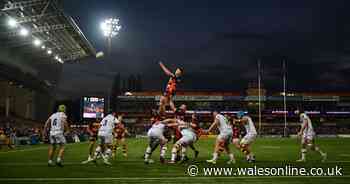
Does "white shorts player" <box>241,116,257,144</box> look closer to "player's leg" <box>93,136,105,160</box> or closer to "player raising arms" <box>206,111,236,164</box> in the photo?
"player raising arms" <box>206,111,236,164</box>

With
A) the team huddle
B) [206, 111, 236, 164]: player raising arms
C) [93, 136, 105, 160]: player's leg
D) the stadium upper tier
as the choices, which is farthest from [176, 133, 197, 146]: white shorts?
the stadium upper tier

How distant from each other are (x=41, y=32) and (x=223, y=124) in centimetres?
3766

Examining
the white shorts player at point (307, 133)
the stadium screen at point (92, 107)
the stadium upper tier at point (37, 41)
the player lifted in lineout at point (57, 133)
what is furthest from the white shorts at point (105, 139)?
the stadium screen at point (92, 107)

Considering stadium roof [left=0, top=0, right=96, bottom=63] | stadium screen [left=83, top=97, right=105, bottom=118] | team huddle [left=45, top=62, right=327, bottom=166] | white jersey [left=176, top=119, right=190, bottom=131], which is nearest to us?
team huddle [left=45, top=62, right=327, bottom=166]

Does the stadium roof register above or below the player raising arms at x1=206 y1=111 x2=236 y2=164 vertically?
above

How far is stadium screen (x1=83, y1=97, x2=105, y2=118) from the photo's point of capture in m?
63.9

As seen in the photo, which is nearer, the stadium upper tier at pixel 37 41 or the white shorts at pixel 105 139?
the white shorts at pixel 105 139

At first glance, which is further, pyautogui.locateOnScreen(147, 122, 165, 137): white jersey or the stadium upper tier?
the stadium upper tier

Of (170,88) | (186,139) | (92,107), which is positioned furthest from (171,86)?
(92,107)

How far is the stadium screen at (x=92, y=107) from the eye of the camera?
63.9 meters

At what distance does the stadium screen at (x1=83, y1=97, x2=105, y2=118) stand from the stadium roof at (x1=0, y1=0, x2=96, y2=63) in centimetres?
822

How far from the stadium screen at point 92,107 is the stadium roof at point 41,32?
27.0ft

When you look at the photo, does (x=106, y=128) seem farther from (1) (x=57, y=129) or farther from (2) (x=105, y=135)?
(1) (x=57, y=129)

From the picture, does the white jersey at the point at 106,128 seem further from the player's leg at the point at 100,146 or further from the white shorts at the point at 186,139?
the white shorts at the point at 186,139
